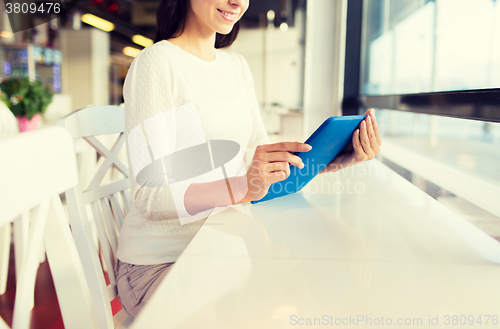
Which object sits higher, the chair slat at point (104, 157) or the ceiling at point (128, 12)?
the ceiling at point (128, 12)


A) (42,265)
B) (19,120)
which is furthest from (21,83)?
(42,265)

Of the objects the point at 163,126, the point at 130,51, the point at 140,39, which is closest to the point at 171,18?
the point at 163,126

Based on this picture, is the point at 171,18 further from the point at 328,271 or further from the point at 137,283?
the point at 328,271

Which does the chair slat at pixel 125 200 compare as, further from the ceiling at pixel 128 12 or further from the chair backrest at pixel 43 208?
the ceiling at pixel 128 12

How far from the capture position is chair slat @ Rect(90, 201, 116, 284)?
0.94 meters

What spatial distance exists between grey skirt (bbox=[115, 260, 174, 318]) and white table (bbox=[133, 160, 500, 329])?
20cm

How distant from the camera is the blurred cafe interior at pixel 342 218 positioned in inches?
16.7

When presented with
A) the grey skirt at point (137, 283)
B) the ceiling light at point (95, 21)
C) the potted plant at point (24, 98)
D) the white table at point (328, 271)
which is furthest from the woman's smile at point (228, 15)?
the ceiling light at point (95, 21)

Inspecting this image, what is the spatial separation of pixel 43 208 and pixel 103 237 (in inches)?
18.9

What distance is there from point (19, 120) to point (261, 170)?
194 cm

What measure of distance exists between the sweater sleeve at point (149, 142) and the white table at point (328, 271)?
5.8 inches

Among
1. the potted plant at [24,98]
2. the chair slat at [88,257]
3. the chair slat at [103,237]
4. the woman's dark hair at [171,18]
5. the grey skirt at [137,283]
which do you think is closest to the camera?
the chair slat at [88,257]

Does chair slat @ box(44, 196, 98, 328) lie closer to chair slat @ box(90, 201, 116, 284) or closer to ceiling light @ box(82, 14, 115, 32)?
chair slat @ box(90, 201, 116, 284)

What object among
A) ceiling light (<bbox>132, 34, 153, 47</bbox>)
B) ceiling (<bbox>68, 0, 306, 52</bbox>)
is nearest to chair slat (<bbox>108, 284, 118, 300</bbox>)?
ceiling (<bbox>68, 0, 306, 52</bbox>)
